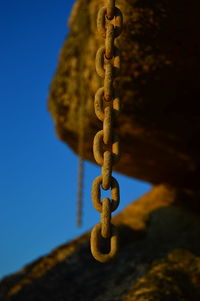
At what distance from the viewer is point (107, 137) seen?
1.50m

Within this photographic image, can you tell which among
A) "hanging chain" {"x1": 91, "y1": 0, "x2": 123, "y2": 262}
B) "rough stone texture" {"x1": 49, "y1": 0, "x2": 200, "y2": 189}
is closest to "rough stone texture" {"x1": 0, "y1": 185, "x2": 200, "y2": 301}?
"rough stone texture" {"x1": 49, "y1": 0, "x2": 200, "y2": 189}

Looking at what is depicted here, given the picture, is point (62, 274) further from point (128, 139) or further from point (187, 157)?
point (187, 157)

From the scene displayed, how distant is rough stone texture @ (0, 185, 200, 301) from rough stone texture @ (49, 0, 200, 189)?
3.99 feet

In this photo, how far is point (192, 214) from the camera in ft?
21.5

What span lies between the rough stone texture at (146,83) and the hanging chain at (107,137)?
70.3 inches

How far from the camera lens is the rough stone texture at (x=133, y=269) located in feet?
11.8

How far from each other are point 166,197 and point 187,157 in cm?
168

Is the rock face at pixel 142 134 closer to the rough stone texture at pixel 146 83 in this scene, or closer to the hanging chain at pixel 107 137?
the rough stone texture at pixel 146 83

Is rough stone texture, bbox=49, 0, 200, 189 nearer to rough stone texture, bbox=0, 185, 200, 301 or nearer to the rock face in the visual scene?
the rock face

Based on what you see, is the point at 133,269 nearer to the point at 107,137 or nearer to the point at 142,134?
the point at 142,134

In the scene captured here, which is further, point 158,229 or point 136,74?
point 158,229

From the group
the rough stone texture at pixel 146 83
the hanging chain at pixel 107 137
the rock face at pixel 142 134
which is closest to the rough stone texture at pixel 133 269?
the rock face at pixel 142 134

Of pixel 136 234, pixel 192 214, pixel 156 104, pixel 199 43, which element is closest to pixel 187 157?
pixel 192 214

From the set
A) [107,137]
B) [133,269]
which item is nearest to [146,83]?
[133,269]
